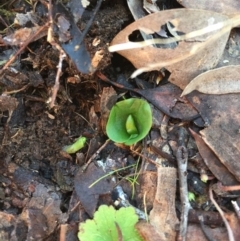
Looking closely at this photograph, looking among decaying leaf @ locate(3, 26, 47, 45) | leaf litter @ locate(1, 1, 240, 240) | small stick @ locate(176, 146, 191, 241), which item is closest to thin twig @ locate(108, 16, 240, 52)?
leaf litter @ locate(1, 1, 240, 240)

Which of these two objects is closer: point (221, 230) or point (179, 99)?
point (221, 230)

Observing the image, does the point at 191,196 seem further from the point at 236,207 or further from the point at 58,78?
the point at 58,78

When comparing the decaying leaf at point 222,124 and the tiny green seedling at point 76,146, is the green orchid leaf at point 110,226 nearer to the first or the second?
the tiny green seedling at point 76,146

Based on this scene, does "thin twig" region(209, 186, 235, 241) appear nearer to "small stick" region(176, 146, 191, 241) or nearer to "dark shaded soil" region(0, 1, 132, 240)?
"small stick" region(176, 146, 191, 241)

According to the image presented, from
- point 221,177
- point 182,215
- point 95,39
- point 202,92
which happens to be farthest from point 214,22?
point 182,215

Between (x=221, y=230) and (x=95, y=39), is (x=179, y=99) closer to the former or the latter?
(x=95, y=39)

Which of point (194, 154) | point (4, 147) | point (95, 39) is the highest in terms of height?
point (95, 39)

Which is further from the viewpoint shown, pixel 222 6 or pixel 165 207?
pixel 222 6

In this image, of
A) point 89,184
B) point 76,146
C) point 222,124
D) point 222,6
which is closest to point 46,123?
point 76,146
